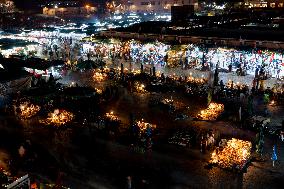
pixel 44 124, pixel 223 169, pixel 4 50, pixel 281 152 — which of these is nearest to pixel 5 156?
pixel 44 124

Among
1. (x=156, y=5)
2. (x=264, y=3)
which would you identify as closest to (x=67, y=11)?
(x=156, y=5)

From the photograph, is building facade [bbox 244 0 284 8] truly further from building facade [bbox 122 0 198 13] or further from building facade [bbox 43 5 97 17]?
building facade [bbox 43 5 97 17]

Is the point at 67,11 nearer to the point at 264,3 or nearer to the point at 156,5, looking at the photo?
the point at 156,5

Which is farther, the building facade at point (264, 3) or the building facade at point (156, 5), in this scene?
the building facade at point (156, 5)

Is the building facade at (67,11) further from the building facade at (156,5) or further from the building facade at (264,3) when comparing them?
the building facade at (264,3)

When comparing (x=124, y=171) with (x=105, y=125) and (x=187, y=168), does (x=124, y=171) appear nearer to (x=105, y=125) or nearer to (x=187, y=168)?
(x=187, y=168)

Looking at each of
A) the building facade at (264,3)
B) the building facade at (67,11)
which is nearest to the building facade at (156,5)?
the building facade at (67,11)

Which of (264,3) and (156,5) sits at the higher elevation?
(156,5)

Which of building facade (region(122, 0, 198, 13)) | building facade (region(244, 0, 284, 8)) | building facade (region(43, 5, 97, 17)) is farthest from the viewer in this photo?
building facade (region(122, 0, 198, 13))

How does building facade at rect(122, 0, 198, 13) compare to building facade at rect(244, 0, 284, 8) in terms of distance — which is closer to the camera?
building facade at rect(244, 0, 284, 8)

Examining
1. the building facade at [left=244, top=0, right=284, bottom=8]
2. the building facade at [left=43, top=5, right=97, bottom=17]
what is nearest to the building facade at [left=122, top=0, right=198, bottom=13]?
the building facade at [left=43, top=5, right=97, bottom=17]

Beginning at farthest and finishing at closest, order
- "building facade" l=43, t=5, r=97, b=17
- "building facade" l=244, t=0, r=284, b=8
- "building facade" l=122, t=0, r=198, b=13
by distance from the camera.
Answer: "building facade" l=122, t=0, r=198, b=13, "building facade" l=43, t=5, r=97, b=17, "building facade" l=244, t=0, r=284, b=8
